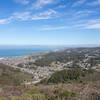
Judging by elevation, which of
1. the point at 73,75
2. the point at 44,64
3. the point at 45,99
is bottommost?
the point at 44,64

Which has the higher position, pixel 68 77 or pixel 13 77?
pixel 68 77

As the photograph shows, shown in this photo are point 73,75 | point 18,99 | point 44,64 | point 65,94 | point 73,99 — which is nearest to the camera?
point 73,99

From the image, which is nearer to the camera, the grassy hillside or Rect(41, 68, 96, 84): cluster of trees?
Rect(41, 68, 96, 84): cluster of trees

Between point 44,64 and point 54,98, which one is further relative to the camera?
point 44,64

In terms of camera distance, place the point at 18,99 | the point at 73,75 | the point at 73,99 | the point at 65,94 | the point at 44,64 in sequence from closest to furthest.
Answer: the point at 73,99, the point at 18,99, the point at 65,94, the point at 73,75, the point at 44,64

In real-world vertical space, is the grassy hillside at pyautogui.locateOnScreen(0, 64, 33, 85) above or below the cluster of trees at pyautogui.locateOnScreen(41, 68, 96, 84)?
below

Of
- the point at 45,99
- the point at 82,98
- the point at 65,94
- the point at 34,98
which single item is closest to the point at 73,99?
the point at 82,98

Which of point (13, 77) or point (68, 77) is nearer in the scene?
point (68, 77)

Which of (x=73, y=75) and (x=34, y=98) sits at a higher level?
(x=34, y=98)

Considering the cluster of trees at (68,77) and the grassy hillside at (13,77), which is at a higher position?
the cluster of trees at (68,77)

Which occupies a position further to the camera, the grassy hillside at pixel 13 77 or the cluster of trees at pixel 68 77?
the grassy hillside at pixel 13 77

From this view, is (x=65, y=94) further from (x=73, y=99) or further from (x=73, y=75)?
(x=73, y=75)
